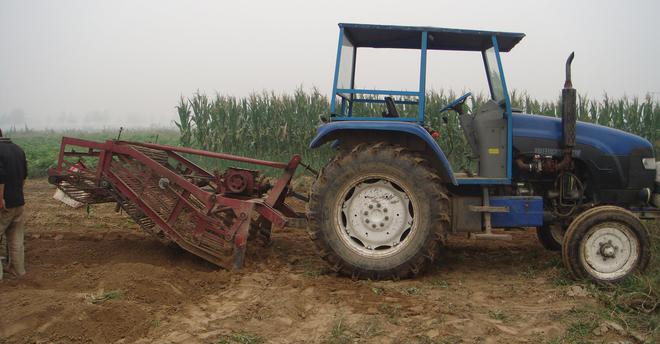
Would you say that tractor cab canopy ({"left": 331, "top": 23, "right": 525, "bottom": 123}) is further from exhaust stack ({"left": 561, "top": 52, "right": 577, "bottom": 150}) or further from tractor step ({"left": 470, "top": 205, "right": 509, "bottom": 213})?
tractor step ({"left": 470, "top": 205, "right": 509, "bottom": 213})

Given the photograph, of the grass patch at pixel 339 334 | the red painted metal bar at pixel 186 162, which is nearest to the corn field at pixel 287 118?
the red painted metal bar at pixel 186 162

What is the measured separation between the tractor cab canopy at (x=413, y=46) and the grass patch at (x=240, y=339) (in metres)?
2.26

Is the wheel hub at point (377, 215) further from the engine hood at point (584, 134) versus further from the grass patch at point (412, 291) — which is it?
the engine hood at point (584, 134)

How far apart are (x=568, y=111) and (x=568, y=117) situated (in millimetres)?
62

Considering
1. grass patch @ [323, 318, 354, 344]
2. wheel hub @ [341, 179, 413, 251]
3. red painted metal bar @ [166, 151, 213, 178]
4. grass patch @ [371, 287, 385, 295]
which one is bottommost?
grass patch @ [323, 318, 354, 344]

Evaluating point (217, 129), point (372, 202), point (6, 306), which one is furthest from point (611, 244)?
point (217, 129)

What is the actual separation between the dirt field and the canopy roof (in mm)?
2176

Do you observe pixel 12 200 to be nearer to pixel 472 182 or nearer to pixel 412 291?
pixel 412 291

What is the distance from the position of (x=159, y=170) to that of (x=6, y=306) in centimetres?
192

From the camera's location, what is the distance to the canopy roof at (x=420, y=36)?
4.96 metres

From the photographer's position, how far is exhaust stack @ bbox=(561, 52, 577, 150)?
191 inches

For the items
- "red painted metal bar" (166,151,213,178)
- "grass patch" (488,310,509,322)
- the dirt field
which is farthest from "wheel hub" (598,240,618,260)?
"red painted metal bar" (166,151,213,178)

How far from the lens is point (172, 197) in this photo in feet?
17.6

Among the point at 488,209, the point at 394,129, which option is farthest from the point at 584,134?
the point at 394,129
